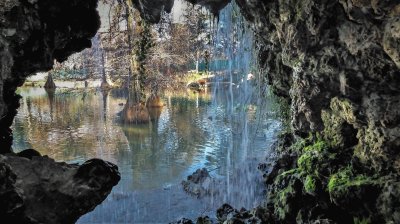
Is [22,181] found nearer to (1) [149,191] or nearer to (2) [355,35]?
(2) [355,35]

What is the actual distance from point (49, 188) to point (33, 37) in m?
2.55

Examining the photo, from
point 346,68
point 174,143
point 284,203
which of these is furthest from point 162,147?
point 346,68

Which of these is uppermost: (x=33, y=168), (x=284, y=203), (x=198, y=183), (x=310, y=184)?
(x=33, y=168)

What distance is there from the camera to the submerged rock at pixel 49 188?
5020 millimetres

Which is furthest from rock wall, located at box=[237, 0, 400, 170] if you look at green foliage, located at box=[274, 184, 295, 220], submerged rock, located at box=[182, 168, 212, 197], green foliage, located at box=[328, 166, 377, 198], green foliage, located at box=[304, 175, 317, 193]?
A: submerged rock, located at box=[182, 168, 212, 197]

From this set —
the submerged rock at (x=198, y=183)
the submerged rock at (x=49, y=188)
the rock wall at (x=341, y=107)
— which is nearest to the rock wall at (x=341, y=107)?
the rock wall at (x=341, y=107)

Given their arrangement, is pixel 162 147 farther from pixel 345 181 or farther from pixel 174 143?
pixel 345 181

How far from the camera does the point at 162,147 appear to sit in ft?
56.0

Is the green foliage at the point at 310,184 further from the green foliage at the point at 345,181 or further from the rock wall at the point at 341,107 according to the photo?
the green foliage at the point at 345,181

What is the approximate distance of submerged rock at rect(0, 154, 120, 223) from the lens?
16.5ft

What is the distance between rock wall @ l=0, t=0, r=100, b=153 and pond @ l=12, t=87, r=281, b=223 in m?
4.32

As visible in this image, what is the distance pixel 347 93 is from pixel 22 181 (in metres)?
5.46

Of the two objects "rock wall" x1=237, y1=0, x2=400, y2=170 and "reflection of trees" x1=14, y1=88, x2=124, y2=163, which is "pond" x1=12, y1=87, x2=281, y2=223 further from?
"rock wall" x1=237, y1=0, x2=400, y2=170

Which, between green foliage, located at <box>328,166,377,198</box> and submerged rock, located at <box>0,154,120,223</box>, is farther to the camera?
green foliage, located at <box>328,166,377,198</box>
